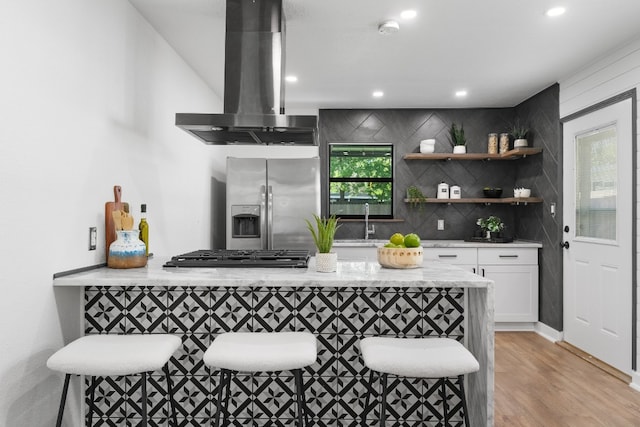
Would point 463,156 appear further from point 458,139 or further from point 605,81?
point 605,81

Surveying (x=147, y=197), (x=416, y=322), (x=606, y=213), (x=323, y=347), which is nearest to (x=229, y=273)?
(x=323, y=347)

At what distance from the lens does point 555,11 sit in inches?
109

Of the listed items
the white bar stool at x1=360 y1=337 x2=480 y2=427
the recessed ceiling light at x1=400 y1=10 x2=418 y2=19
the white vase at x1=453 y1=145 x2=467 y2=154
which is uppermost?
the recessed ceiling light at x1=400 y1=10 x2=418 y2=19

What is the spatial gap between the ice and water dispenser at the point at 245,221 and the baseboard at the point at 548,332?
122 inches

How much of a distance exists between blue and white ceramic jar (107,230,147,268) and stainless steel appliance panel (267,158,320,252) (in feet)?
6.31

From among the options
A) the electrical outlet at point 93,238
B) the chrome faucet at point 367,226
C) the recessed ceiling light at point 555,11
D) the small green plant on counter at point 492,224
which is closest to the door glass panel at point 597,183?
the small green plant on counter at point 492,224

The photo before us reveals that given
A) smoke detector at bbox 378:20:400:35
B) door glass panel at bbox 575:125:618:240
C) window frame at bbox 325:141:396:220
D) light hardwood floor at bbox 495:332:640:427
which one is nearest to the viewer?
light hardwood floor at bbox 495:332:640:427

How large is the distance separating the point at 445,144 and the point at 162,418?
4.33m

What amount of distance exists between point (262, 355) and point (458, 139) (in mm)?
4213

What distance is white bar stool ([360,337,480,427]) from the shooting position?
5.37 ft

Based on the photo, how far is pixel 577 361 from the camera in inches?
145

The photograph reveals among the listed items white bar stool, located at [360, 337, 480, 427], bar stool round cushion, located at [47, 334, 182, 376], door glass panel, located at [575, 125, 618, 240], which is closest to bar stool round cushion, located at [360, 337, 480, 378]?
white bar stool, located at [360, 337, 480, 427]

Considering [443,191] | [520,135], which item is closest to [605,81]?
[520,135]

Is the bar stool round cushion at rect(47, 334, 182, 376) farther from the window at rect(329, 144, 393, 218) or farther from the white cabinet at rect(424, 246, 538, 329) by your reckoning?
the window at rect(329, 144, 393, 218)
